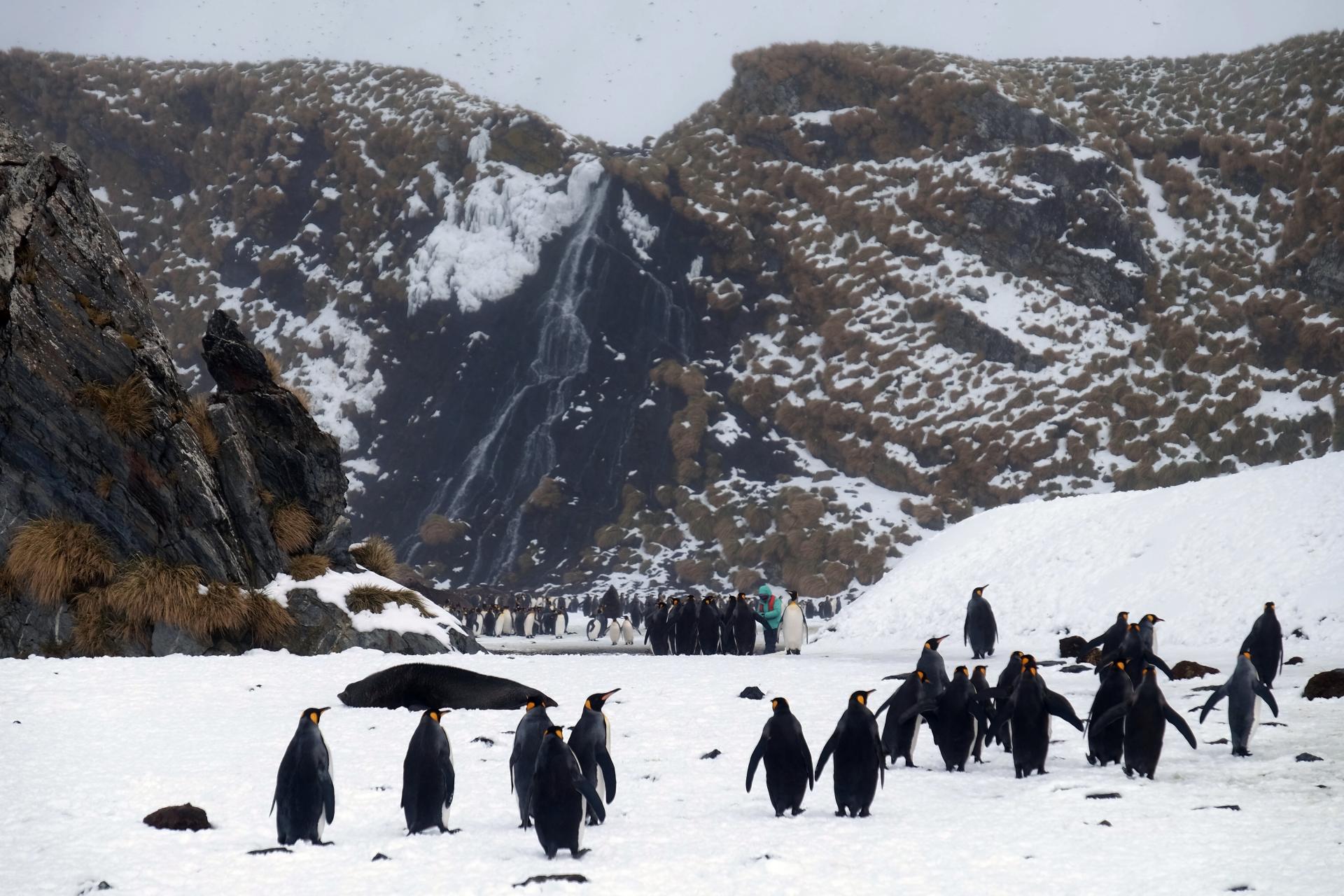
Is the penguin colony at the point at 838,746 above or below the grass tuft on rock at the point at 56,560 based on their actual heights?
below

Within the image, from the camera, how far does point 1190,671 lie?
12172 mm

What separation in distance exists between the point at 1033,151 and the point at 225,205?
Result: 146 ft

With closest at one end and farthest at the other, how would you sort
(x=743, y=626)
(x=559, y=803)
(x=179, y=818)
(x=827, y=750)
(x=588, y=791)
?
(x=559, y=803) < (x=588, y=791) < (x=179, y=818) < (x=827, y=750) < (x=743, y=626)

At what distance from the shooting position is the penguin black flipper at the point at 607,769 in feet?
23.7

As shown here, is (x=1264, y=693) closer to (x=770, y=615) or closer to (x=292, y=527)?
(x=292, y=527)

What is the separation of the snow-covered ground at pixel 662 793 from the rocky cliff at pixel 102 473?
1144mm

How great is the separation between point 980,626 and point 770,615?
7.12m

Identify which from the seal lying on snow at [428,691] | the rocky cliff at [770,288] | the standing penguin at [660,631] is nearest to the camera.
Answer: the seal lying on snow at [428,691]

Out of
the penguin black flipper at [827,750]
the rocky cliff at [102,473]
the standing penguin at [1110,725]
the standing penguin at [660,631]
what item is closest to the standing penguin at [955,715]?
the standing penguin at [1110,725]

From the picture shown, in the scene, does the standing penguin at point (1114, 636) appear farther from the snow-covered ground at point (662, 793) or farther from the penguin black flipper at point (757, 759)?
the penguin black flipper at point (757, 759)

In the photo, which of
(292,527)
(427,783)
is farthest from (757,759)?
(292,527)

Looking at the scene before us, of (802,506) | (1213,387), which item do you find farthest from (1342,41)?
(802,506)

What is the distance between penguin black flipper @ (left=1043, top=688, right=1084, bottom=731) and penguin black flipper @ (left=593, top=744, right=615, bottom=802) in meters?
3.33

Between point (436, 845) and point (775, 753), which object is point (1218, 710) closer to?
point (775, 753)
